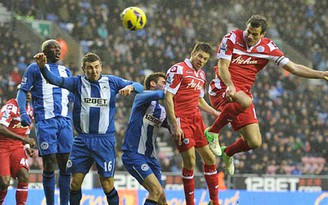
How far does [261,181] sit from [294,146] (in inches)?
174

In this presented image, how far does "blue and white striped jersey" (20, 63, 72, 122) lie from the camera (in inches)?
405

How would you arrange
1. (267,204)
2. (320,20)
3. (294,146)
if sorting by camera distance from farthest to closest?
(320,20)
(294,146)
(267,204)

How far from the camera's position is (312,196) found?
14.9 m

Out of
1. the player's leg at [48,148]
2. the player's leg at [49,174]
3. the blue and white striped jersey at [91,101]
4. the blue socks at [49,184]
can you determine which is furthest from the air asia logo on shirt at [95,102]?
the blue socks at [49,184]

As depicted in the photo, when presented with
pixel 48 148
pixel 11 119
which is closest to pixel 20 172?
pixel 11 119

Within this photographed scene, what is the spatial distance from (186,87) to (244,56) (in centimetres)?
84

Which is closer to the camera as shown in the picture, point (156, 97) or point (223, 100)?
point (156, 97)

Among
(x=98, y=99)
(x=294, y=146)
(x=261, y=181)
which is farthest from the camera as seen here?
(x=294, y=146)

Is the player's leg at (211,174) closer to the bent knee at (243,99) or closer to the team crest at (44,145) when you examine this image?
the bent knee at (243,99)

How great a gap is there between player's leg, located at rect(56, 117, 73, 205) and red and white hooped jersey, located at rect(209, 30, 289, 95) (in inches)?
79.9

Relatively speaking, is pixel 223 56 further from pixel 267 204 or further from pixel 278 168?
pixel 278 168

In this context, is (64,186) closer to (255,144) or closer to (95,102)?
(95,102)

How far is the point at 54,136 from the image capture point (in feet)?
33.8

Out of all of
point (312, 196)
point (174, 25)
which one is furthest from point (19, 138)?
point (174, 25)
